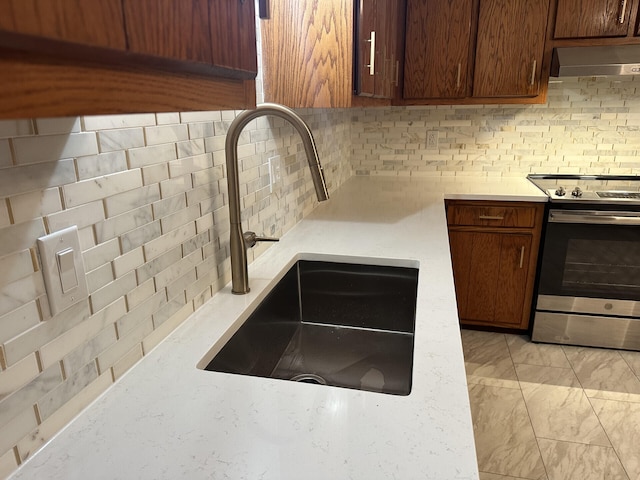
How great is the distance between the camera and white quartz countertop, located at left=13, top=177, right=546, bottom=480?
2.11 ft

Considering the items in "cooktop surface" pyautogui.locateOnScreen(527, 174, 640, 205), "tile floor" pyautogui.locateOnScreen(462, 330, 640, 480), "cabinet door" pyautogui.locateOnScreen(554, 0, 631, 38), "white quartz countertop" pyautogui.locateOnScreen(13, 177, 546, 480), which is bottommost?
"tile floor" pyautogui.locateOnScreen(462, 330, 640, 480)

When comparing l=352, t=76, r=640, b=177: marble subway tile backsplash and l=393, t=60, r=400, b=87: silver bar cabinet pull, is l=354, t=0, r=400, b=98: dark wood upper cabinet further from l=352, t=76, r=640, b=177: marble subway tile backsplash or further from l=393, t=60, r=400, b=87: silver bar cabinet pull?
l=352, t=76, r=640, b=177: marble subway tile backsplash

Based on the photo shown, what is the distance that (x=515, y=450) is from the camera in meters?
1.85

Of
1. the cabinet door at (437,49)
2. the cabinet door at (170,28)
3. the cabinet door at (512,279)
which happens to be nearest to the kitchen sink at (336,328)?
the cabinet door at (170,28)

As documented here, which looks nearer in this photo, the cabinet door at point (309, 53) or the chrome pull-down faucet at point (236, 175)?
the chrome pull-down faucet at point (236, 175)

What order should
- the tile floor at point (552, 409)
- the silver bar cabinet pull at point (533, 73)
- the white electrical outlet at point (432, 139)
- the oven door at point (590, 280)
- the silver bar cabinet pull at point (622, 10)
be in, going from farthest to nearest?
the white electrical outlet at point (432, 139), the silver bar cabinet pull at point (533, 73), the oven door at point (590, 280), the silver bar cabinet pull at point (622, 10), the tile floor at point (552, 409)

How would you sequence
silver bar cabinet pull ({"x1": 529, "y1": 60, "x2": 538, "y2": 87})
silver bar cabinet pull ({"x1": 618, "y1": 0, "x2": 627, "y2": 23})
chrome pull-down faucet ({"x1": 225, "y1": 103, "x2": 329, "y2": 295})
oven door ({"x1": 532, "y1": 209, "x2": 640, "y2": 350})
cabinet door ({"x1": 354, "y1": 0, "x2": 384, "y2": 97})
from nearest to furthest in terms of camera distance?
chrome pull-down faucet ({"x1": 225, "y1": 103, "x2": 329, "y2": 295}) → cabinet door ({"x1": 354, "y1": 0, "x2": 384, "y2": 97}) → silver bar cabinet pull ({"x1": 618, "y1": 0, "x2": 627, "y2": 23}) → oven door ({"x1": 532, "y1": 209, "x2": 640, "y2": 350}) → silver bar cabinet pull ({"x1": 529, "y1": 60, "x2": 538, "y2": 87})

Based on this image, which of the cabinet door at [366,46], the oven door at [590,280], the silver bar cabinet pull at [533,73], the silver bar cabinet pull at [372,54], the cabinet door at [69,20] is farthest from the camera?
the silver bar cabinet pull at [533,73]

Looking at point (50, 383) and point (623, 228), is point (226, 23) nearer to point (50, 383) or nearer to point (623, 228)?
point (50, 383)

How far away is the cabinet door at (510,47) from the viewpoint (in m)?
2.42

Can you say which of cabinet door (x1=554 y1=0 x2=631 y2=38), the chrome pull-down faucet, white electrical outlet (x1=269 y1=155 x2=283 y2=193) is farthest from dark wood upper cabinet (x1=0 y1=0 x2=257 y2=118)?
cabinet door (x1=554 y1=0 x2=631 y2=38)

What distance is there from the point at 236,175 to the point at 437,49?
1942mm

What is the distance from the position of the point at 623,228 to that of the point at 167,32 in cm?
259

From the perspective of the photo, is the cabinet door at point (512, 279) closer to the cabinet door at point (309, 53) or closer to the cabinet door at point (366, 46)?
the cabinet door at point (366, 46)
